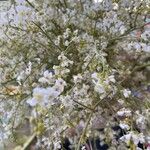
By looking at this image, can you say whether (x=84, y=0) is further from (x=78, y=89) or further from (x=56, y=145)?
(x=56, y=145)

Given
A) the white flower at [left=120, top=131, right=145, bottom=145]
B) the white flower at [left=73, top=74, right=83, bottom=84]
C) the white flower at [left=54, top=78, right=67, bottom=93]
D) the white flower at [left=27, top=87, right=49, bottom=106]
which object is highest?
the white flower at [left=73, top=74, right=83, bottom=84]

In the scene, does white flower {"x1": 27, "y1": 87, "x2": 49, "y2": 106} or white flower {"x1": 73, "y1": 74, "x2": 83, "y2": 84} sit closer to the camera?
white flower {"x1": 27, "y1": 87, "x2": 49, "y2": 106}

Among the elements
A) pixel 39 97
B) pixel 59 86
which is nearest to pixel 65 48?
pixel 59 86

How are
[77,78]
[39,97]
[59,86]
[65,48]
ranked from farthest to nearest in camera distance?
[65,48]
[77,78]
[59,86]
[39,97]

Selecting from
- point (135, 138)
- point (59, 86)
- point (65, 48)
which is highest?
point (65, 48)

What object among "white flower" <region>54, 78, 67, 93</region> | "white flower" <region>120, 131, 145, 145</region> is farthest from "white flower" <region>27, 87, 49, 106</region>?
"white flower" <region>120, 131, 145, 145</region>

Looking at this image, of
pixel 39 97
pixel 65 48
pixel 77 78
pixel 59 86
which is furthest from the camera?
pixel 65 48

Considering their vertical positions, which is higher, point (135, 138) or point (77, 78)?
point (77, 78)

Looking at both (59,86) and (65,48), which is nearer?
(59,86)

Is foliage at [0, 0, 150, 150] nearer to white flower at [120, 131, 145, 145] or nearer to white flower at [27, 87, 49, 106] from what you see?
white flower at [120, 131, 145, 145]

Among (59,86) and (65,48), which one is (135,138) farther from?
(65,48)

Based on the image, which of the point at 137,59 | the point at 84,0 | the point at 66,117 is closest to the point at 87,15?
the point at 84,0
